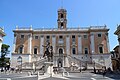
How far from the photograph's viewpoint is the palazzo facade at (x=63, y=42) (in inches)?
1991

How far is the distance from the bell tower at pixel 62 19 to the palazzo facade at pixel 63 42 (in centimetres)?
567

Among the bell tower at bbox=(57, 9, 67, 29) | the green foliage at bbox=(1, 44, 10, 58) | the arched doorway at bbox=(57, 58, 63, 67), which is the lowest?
the arched doorway at bbox=(57, 58, 63, 67)

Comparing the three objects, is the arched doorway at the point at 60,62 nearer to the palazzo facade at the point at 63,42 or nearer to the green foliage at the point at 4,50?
the palazzo facade at the point at 63,42

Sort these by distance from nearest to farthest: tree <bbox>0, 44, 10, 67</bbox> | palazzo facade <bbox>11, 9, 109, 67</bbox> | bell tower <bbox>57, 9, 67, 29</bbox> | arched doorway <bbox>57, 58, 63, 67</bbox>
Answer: arched doorway <bbox>57, 58, 63, 67</bbox> → palazzo facade <bbox>11, 9, 109, 67</bbox> → tree <bbox>0, 44, 10, 67</bbox> → bell tower <bbox>57, 9, 67, 29</bbox>

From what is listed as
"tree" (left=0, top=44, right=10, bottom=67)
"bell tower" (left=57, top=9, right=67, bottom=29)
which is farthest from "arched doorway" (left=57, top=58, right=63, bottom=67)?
"tree" (left=0, top=44, right=10, bottom=67)

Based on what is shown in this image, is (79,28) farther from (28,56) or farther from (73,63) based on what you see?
(28,56)

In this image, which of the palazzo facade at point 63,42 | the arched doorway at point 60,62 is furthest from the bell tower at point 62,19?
the arched doorway at point 60,62

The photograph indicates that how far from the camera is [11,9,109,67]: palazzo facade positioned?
50.6 meters

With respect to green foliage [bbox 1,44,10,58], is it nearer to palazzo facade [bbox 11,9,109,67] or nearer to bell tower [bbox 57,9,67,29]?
palazzo facade [bbox 11,9,109,67]

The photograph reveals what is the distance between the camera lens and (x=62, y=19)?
195 feet

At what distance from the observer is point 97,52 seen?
165 ft

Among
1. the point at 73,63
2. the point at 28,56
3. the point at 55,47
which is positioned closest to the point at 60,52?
the point at 55,47

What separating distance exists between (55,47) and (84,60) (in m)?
10.4

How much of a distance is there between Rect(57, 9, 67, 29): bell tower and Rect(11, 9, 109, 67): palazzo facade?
18.6 ft
